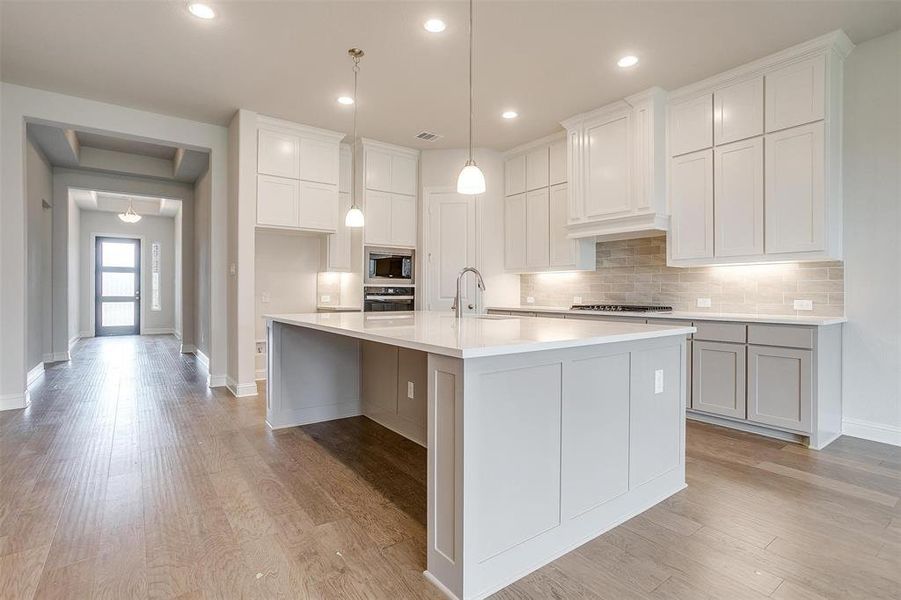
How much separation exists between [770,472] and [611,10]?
2995mm

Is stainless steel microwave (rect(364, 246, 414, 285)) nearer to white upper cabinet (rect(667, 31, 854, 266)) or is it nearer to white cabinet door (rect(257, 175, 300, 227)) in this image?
white cabinet door (rect(257, 175, 300, 227))

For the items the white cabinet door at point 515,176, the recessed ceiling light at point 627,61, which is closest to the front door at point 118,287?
the white cabinet door at point 515,176

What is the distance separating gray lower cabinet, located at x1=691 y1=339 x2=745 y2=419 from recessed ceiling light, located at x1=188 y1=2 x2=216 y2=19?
418 cm

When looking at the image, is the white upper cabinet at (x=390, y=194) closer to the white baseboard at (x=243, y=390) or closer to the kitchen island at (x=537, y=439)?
the white baseboard at (x=243, y=390)

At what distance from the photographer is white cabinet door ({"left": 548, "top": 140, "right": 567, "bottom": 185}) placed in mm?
5254

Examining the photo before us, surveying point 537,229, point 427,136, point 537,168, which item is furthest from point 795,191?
point 427,136

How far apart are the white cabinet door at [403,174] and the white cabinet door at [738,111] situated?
134 inches

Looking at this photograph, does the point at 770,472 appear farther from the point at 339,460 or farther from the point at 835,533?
the point at 339,460

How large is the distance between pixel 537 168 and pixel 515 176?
38cm

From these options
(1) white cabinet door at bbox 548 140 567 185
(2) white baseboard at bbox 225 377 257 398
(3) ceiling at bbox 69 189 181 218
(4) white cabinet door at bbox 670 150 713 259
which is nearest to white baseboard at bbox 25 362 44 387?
(2) white baseboard at bbox 225 377 257 398

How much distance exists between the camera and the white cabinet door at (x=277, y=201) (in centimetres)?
480

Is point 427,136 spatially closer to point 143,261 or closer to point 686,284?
point 686,284

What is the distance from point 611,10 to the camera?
9.64 feet

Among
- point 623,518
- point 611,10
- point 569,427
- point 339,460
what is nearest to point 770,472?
point 623,518
